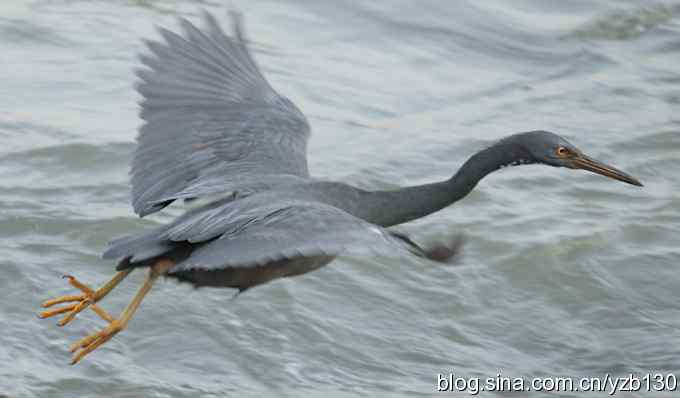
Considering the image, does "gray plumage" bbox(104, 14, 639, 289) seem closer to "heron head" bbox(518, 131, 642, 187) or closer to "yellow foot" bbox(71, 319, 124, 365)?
"heron head" bbox(518, 131, 642, 187)

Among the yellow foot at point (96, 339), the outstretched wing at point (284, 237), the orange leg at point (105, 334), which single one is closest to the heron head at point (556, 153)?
the outstretched wing at point (284, 237)

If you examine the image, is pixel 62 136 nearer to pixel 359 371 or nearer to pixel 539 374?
pixel 359 371

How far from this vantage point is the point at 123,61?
28.7 ft

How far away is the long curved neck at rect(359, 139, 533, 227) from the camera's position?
5.55 m

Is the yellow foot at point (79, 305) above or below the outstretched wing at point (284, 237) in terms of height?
below

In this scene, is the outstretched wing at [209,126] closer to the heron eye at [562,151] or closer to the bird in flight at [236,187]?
the bird in flight at [236,187]

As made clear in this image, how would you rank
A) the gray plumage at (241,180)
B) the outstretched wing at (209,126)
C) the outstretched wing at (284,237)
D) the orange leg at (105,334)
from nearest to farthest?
the outstretched wing at (284,237) → the gray plumage at (241,180) → the orange leg at (105,334) → the outstretched wing at (209,126)

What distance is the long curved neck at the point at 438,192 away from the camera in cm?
555

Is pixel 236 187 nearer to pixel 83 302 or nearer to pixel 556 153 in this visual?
pixel 83 302

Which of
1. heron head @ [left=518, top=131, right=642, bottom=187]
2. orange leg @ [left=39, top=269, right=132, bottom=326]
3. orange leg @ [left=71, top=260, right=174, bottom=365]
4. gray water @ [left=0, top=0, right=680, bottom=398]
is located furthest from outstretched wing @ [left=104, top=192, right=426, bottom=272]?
heron head @ [left=518, top=131, right=642, bottom=187]

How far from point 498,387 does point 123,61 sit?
4004mm

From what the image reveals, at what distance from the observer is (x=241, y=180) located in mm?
5465

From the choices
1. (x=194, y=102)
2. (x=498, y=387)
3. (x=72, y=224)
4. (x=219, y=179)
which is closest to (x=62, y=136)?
(x=72, y=224)

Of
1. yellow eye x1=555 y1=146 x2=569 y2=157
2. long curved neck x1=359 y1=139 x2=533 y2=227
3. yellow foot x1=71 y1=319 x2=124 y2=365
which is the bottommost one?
yellow foot x1=71 y1=319 x2=124 y2=365
